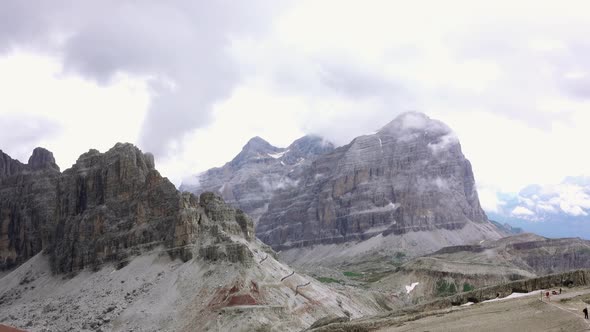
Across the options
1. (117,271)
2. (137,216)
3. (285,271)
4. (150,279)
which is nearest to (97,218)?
(137,216)

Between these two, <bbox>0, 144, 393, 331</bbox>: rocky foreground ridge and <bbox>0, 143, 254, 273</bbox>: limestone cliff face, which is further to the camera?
<bbox>0, 143, 254, 273</bbox>: limestone cliff face

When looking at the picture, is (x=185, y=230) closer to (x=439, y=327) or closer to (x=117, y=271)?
(x=117, y=271)

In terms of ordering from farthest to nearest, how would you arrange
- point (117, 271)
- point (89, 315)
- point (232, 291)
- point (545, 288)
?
point (117, 271) → point (89, 315) → point (232, 291) → point (545, 288)

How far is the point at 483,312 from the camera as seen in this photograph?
5625cm

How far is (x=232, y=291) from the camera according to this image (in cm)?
12462

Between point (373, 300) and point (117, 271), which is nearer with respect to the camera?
point (117, 271)

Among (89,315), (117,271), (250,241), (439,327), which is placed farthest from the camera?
(250,241)

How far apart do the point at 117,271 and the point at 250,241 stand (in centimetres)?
3225

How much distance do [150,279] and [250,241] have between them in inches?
1202

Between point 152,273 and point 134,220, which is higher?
point 134,220

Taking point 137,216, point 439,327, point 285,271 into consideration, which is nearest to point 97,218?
point 137,216

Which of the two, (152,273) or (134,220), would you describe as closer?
(152,273)

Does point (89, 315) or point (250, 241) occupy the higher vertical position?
point (250, 241)

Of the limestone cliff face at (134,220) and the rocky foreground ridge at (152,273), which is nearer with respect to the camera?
the rocky foreground ridge at (152,273)
